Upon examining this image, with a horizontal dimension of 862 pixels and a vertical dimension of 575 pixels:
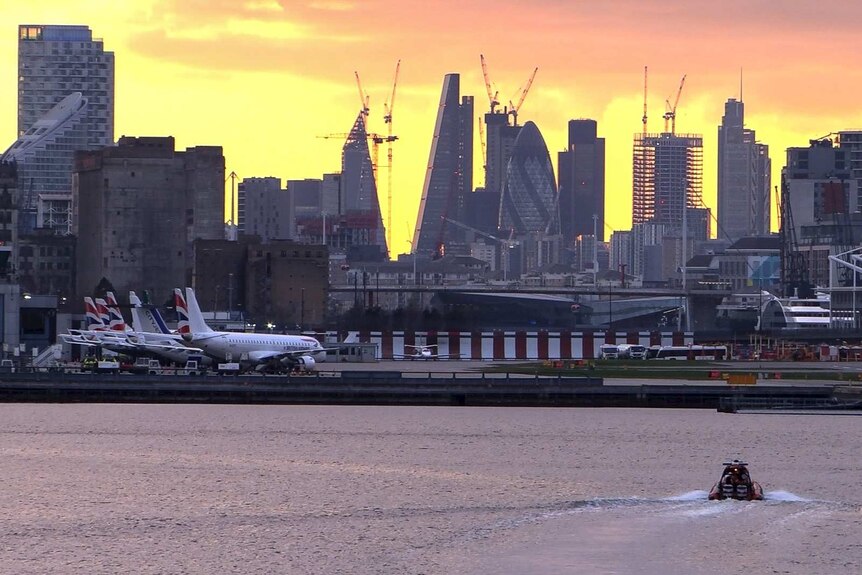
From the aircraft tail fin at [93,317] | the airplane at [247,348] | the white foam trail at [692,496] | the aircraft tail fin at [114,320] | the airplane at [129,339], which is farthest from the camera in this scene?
the aircraft tail fin at [93,317]

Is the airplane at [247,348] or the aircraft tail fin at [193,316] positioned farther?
the aircraft tail fin at [193,316]

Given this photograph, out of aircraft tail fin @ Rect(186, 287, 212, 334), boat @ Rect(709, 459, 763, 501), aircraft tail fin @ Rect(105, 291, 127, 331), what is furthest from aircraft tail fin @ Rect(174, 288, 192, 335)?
boat @ Rect(709, 459, 763, 501)

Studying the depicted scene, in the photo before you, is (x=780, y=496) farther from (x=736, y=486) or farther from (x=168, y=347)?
(x=168, y=347)

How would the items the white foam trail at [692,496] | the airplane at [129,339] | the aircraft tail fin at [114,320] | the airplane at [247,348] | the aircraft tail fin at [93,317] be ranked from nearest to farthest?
the white foam trail at [692,496], the airplane at [247,348], the airplane at [129,339], the aircraft tail fin at [114,320], the aircraft tail fin at [93,317]

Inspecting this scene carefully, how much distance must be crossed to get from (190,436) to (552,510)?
38917 mm

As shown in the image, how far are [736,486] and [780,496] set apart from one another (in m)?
3.24

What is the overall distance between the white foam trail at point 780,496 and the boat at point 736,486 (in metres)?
1.03

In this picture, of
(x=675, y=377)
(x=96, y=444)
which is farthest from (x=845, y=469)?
(x=675, y=377)

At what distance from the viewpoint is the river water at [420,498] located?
68000mm

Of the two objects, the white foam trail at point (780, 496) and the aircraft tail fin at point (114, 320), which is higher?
the aircraft tail fin at point (114, 320)

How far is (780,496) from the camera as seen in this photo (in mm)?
82938

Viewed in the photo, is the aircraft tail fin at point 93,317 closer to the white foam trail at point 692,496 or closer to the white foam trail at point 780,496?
the white foam trail at point 692,496

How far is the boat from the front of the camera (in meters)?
80.2

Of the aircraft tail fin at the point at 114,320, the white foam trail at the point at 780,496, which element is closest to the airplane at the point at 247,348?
the aircraft tail fin at the point at 114,320
